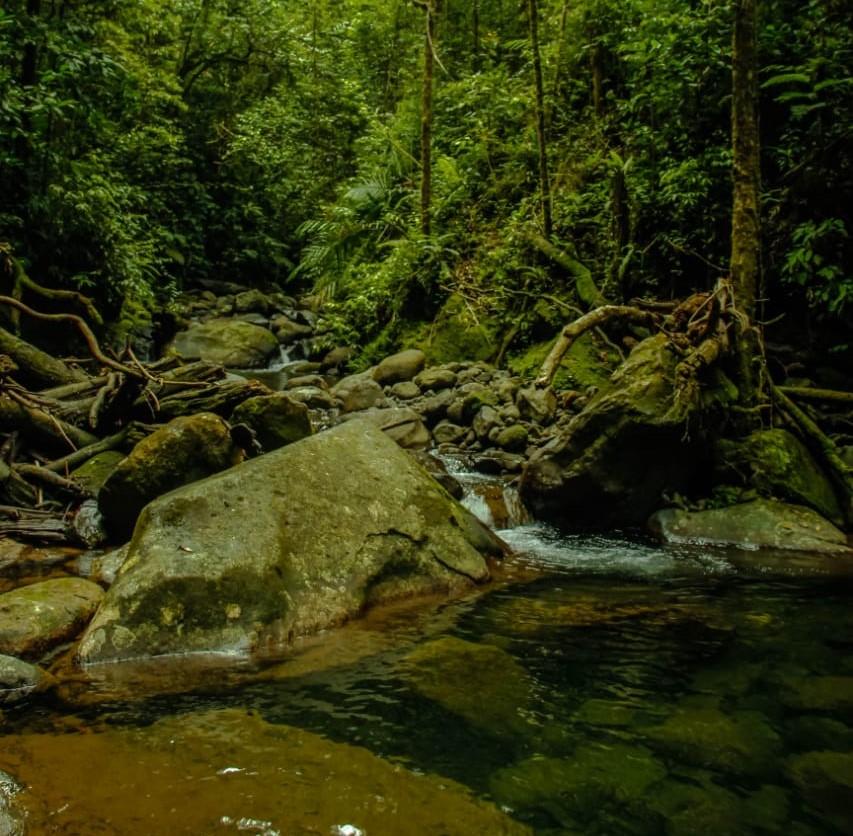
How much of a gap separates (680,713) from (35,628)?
326 centimetres

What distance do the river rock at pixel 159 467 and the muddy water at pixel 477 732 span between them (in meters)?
2.28

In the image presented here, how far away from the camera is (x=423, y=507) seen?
5211mm

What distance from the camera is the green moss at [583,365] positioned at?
395 inches

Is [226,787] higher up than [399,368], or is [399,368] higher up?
[399,368]

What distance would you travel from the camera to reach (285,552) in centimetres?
439

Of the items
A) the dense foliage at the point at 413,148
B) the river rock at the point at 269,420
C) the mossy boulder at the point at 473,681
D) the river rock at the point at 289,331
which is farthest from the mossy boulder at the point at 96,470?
the river rock at the point at 289,331

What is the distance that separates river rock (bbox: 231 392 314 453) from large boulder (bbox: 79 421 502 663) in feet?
4.83

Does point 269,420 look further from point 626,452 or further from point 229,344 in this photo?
point 229,344

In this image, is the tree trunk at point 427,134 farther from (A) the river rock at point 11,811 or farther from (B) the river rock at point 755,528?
(A) the river rock at point 11,811

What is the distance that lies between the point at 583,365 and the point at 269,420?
16.5 feet

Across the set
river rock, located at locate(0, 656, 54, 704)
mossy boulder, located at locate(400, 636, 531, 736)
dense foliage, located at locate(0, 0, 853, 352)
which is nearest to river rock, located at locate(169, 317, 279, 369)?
dense foliage, located at locate(0, 0, 853, 352)

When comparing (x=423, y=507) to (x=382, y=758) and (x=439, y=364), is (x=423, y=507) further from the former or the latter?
(x=439, y=364)

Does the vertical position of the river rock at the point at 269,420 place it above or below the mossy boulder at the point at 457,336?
below

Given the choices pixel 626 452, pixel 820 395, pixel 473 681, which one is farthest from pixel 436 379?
pixel 473 681
